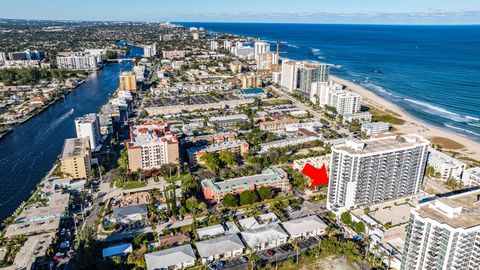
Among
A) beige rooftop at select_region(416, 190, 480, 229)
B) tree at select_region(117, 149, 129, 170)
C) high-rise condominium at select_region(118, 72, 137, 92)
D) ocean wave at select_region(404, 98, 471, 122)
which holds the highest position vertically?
beige rooftop at select_region(416, 190, 480, 229)

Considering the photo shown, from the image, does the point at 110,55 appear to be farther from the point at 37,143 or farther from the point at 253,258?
the point at 253,258

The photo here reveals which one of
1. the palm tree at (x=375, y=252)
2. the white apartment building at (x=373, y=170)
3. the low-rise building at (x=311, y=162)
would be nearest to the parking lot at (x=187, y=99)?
the low-rise building at (x=311, y=162)

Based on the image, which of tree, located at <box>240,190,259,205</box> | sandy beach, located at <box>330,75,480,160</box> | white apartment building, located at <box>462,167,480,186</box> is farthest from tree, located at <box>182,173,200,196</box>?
sandy beach, located at <box>330,75,480,160</box>

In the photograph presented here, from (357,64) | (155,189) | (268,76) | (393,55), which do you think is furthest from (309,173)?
(393,55)

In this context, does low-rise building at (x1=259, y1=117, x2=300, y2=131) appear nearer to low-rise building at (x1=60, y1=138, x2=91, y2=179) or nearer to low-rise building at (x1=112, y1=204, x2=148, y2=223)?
low-rise building at (x1=60, y1=138, x2=91, y2=179)

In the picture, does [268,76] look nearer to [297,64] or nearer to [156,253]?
[297,64]

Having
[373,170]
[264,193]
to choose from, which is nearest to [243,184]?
[264,193]
